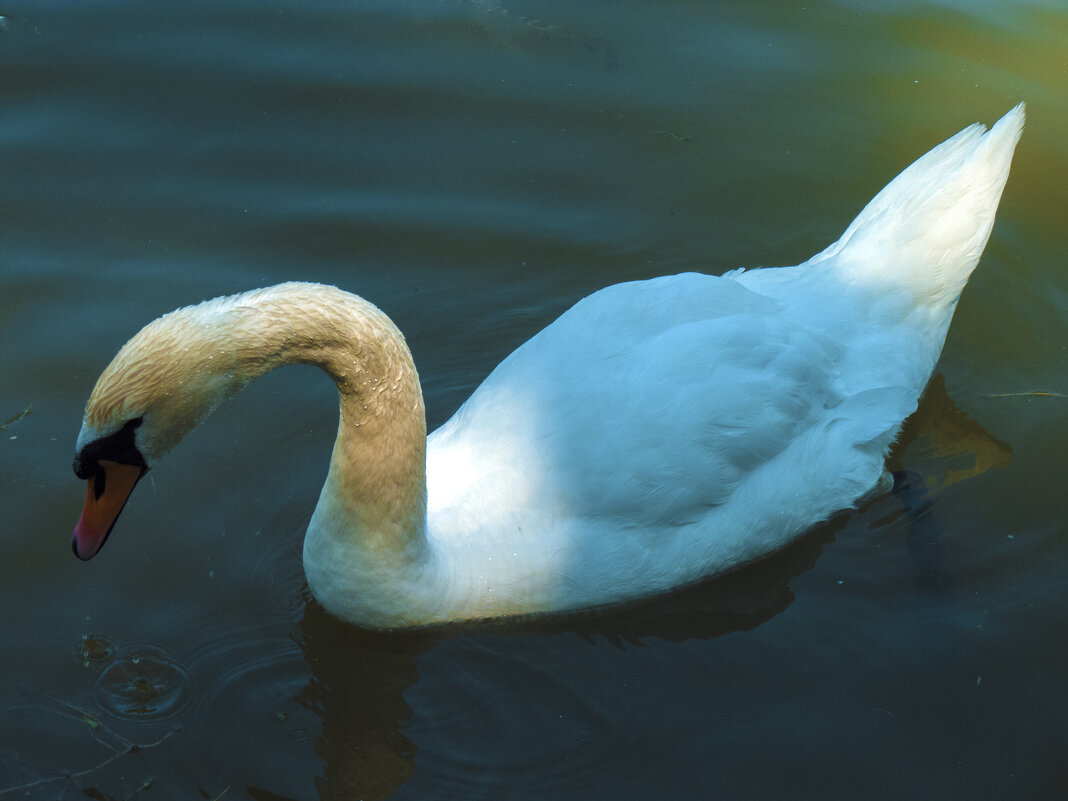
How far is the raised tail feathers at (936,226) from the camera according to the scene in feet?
18.4

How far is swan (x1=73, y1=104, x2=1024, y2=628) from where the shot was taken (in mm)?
3918

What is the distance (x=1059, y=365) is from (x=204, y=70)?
516cm

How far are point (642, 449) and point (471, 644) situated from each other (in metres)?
0.97

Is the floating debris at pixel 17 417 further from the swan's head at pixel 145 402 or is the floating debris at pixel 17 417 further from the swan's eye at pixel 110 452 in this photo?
the swan's eye at pixel 110 452

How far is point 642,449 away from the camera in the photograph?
4.61 meters

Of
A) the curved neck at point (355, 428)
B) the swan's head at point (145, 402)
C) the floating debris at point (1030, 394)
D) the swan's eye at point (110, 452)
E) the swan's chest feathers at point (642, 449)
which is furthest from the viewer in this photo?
the floating debris at point (1030, 394)

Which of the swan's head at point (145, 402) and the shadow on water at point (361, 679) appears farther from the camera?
the shadow on water at point (361, 679)

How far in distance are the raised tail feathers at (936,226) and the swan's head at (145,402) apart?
2.95m

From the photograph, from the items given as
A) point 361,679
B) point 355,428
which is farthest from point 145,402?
point 361,679

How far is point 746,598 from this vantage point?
5008 mm

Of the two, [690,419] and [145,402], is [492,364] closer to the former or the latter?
[690,419]

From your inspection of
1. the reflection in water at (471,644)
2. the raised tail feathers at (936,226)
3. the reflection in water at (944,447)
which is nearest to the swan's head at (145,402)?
the reflection in water at (471,644)

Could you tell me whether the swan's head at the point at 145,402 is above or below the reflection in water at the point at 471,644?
above

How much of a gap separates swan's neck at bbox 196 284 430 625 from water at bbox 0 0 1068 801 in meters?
0.33
